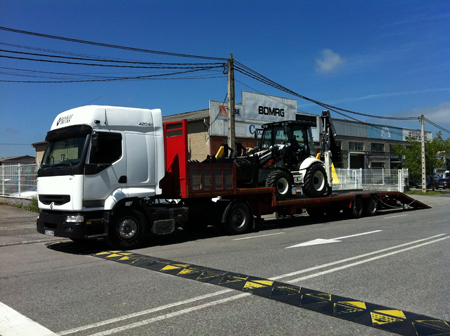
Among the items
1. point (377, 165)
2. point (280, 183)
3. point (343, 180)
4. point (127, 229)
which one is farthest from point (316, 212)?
point (377, 165)

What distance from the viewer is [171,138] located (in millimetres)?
10930

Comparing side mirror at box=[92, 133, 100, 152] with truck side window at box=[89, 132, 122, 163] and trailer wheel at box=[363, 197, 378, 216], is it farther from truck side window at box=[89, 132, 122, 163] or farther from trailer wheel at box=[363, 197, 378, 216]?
trailer wheel at box=[363, 197, 378, 216]

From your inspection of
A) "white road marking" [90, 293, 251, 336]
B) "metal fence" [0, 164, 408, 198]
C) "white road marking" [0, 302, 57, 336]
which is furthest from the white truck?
"metal fence" [0, 164, 408, 198]

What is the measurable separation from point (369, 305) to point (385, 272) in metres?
1.91

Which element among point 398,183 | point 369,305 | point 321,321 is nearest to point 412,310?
point 369,305

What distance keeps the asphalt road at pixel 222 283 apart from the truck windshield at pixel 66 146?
2079 millimetres

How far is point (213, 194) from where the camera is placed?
11133mm

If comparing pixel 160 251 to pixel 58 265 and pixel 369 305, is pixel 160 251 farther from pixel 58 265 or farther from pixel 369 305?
pixel 369 305

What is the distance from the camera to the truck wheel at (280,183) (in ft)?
42.3

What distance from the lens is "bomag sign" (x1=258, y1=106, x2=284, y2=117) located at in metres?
31.3

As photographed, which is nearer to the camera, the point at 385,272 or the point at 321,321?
the point at 321,321

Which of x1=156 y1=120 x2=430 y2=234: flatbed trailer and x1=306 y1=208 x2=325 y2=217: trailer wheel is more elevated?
x1=156 y1=120 x2=430 y2=234: flatbed trailer

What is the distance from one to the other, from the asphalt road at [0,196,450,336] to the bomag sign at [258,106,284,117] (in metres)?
21.2

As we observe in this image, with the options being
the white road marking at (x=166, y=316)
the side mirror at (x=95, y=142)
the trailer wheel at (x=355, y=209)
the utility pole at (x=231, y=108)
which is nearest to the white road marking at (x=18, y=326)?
the white road marking at (x=166, y=316)
